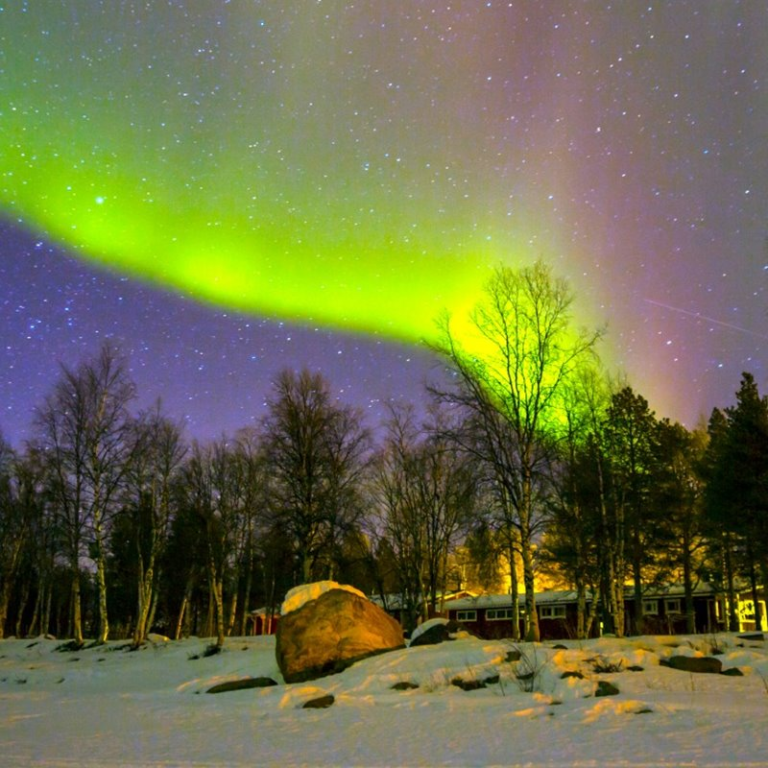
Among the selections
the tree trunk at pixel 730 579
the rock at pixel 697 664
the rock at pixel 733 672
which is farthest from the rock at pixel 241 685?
the tree trunk at pixel 730 579

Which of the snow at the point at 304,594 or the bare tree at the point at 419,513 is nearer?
→ the snow at the point at 304,594

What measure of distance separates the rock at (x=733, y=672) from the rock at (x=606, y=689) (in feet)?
9.72

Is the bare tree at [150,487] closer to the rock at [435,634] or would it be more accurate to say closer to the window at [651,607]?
the rock at [435,634]

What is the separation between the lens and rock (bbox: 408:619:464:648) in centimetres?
1833

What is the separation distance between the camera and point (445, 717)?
9.55 meters

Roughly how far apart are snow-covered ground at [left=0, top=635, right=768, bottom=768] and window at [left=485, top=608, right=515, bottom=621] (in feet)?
101

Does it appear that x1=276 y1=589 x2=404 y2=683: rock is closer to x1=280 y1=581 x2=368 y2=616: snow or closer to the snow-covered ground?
x1=280 y1=581 x2=368 y2=616: snow

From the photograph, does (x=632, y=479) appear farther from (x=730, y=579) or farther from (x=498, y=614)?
(x=498, y=614)

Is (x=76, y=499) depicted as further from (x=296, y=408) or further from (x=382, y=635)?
(x=382, y=635)

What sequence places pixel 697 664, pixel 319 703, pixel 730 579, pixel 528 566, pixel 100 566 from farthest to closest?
pixel 730 579 → pixel 100 566 → pixel 528 566 → pixel 697 664 → pixel 319 703

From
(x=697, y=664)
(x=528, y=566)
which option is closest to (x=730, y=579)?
(x=528, y=566)

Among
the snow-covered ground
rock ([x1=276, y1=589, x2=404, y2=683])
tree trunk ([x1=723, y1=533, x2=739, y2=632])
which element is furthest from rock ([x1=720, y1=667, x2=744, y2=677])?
tree trunk ([x1=723, y1=533, x2=739, y2=632])

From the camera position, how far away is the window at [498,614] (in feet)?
154

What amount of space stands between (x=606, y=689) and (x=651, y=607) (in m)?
37.0
